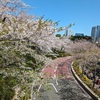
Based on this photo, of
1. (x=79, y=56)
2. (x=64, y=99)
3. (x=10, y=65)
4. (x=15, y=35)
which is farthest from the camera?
(x=79, y=56)

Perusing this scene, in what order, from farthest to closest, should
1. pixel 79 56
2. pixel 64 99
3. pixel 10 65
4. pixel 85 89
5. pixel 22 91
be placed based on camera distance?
pixel 79 56
pixel 85 89
pixel 64 99
pixel 10 65
pixel 22 91

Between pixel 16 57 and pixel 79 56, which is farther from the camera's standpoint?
Result: pixel 79 56

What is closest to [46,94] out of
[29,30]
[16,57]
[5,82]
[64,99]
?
[64,99]

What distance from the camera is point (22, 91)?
5.48 metres

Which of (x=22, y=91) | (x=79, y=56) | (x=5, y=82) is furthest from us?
(x=79, y=56)

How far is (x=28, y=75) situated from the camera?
5320 mm

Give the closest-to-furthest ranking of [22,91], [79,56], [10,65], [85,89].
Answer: [22,91] → [10,65] → [85,89] → [79,56]

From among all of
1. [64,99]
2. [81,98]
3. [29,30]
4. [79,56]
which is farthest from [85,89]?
[29,30]

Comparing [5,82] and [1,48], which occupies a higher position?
[1,48]

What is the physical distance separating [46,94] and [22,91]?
8.14 m

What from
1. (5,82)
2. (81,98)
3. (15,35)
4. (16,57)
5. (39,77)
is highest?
(15,35)

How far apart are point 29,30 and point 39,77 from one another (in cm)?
152

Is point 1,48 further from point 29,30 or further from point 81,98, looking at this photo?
point 81,98

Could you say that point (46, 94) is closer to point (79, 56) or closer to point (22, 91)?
point (22, 91)
